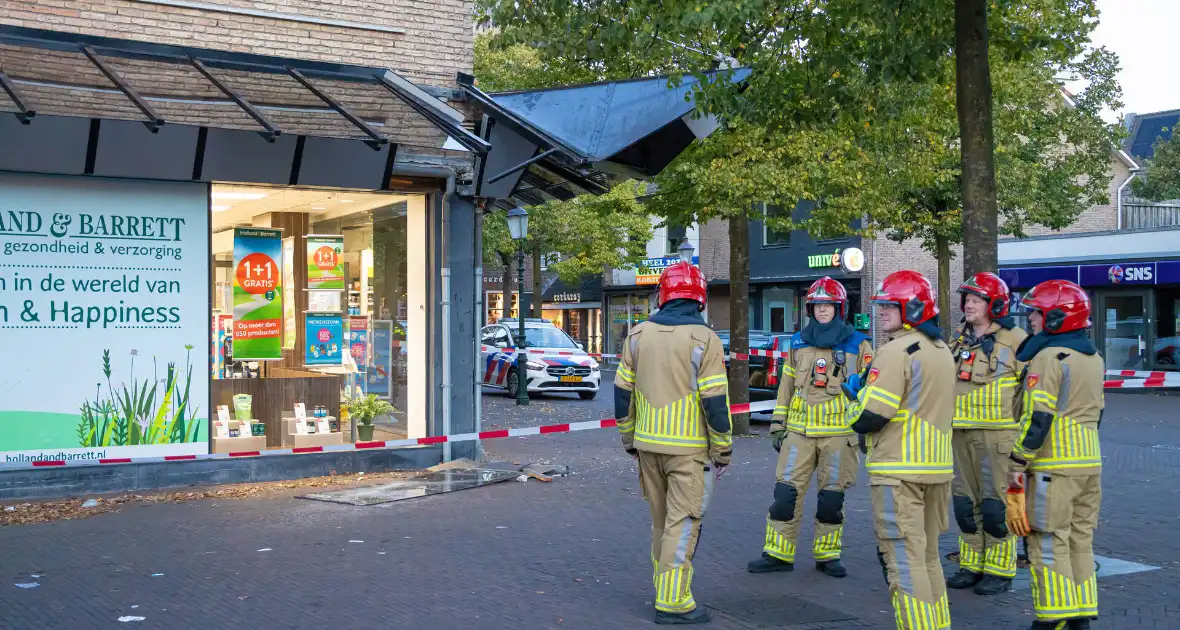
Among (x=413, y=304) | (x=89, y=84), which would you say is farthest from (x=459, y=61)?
(x=89, y=84)

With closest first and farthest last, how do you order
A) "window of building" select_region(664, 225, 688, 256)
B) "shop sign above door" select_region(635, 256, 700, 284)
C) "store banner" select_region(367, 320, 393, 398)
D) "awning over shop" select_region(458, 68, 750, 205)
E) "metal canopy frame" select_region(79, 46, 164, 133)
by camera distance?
"metal canopy frame" select_region(79, 46, 164, 133), "awning over shop" select_region(458, 68, 750, 205), "store banner" select_region(367, 320, 393, 398), "shop sign above door" select_region(635, 256, 700, 284), "window of building" select_region(664, 225, 688, 256)

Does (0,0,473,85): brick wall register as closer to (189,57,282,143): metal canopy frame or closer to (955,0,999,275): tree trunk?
(189,57,282,143): metal canopy frame

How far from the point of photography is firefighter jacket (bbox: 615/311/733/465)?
20.1 ft

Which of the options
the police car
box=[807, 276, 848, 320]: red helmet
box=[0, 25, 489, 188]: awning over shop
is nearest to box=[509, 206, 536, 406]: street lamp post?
the police car

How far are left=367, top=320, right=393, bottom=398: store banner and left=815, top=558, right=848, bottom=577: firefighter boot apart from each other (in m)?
6.64

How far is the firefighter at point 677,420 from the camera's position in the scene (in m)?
6.11

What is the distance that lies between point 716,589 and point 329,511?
421 centimetres

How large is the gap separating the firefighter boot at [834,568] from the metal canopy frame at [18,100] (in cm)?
717

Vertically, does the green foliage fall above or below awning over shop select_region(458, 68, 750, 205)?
below

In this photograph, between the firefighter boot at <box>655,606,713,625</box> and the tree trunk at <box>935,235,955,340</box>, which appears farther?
the tree trunk at <box>935,235,955,340</box>

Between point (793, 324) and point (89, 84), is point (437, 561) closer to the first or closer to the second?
point (89, 84)

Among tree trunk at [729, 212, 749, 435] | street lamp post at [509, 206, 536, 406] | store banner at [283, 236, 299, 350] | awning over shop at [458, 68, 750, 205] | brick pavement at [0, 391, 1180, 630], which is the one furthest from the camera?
street lamp post at [509, 206, 536, 406]

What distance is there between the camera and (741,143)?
593 inches

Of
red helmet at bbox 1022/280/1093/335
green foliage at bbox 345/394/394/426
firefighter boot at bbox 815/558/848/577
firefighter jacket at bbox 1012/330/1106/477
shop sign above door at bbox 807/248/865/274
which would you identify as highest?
shop sign above door at bbox 807/248/865/274
